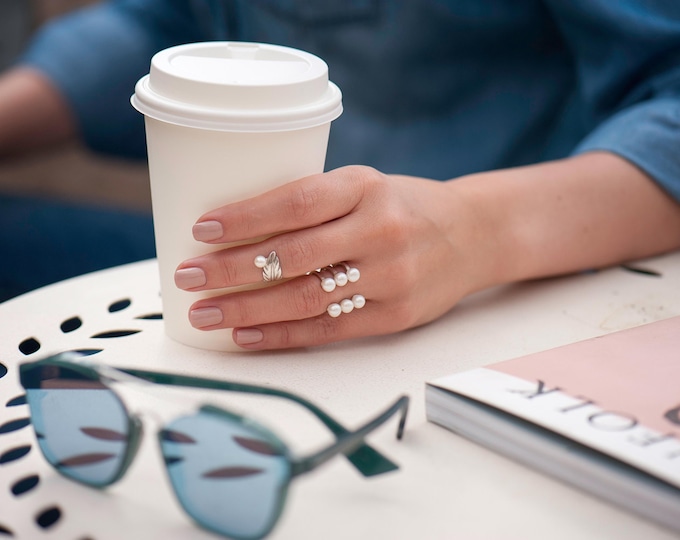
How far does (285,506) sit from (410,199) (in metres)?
0.29

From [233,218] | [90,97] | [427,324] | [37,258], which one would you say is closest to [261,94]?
[233,218]

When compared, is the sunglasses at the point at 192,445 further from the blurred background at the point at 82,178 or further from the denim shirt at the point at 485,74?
the blurred background at the point at 82,178

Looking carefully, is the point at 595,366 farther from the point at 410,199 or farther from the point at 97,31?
the point at 97,31

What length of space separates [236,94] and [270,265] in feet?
0.41

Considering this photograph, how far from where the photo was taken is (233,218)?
514mm

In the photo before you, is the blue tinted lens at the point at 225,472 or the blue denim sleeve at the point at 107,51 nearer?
the blue tinted lens at the point at 225,472

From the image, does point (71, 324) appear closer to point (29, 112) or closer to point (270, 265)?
point (270, 265)

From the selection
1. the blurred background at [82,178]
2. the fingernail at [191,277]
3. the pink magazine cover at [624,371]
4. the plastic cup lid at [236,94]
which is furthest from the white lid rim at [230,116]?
the blurred background at [82,178]

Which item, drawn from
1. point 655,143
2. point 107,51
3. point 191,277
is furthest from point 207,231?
point 107,51

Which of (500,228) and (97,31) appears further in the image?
(97,31)

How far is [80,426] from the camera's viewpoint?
439 mm

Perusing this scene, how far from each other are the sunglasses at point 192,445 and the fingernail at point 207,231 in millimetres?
114

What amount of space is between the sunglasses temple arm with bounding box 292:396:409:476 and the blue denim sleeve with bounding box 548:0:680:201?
16.9 inches

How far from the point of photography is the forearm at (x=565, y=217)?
0.67 metres
